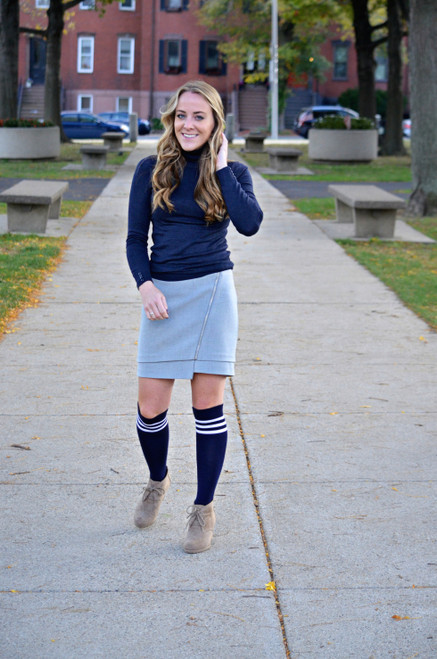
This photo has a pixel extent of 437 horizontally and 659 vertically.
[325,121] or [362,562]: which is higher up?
[325,121]

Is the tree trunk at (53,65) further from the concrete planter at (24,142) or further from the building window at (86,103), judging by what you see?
the building window at (86,103)

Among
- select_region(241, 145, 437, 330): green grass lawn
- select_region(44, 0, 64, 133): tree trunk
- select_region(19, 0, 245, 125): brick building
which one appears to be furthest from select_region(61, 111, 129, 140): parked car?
select_region(241, 145, 437, 330): green grass lawn

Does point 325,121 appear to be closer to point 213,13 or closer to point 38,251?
point 38,251

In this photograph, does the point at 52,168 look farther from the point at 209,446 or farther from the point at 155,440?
the point at 209,446

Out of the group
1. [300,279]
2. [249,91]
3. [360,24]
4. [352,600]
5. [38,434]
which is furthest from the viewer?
[249,91]

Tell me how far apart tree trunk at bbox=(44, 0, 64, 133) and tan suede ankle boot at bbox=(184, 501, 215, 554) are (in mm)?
29090

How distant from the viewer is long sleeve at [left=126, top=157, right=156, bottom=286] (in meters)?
4.17

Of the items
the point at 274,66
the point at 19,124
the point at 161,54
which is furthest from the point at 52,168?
the point at 161,54

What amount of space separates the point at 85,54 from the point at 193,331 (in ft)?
186

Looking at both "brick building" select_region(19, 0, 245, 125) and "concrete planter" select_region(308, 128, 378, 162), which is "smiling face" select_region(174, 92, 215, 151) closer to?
"concrete planter" select_region(308, 128, 378, 162)

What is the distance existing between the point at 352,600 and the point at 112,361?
3773mm

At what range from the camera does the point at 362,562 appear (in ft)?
13.5

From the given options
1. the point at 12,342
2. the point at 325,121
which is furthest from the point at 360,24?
the point at 12,342

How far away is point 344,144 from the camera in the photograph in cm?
2822
